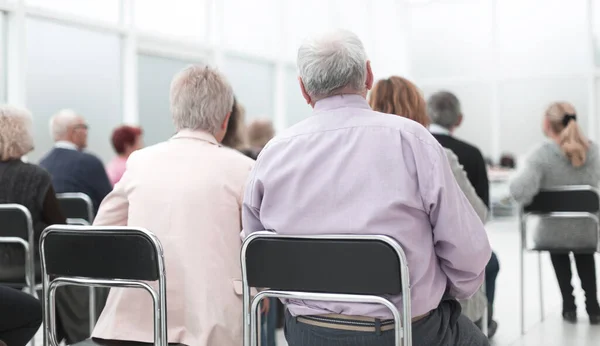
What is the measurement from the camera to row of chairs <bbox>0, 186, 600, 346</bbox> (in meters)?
1.59

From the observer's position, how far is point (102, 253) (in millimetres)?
1873

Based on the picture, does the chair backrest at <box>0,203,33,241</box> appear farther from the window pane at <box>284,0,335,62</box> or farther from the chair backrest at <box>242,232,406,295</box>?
the window pane at <box>284,0,335,62</box>

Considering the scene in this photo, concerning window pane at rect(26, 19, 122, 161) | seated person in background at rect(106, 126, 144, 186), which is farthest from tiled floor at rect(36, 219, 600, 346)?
window pane at rect(26, 19, 122, 161)

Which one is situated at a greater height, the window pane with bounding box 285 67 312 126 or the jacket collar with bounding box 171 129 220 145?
the window pane with bounding box 285 67 312 126

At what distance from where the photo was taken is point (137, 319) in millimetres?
2041

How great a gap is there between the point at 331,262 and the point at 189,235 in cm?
56

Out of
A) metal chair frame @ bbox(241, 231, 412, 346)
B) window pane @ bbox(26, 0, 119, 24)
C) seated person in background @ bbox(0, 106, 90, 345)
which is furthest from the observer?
window pane @ bbox(26, 0, 119, 24)

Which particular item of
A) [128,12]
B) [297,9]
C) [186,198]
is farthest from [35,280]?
[297,9]

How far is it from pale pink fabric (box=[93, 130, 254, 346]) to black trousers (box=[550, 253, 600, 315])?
8.74 ft

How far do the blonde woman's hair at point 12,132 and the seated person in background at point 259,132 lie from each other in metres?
1.52

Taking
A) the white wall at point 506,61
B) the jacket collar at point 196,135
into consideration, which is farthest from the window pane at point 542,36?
the jacket collar at point 196,135

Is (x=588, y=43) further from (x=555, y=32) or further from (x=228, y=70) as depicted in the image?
(x=228, y=70)

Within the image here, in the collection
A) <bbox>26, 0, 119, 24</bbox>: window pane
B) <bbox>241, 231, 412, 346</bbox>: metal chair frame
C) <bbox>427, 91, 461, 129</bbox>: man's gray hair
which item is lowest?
<bbox>241, 231, 412, 346</bbox>: metal chair frame

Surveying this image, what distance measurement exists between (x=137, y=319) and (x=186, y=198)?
387 millimetres
